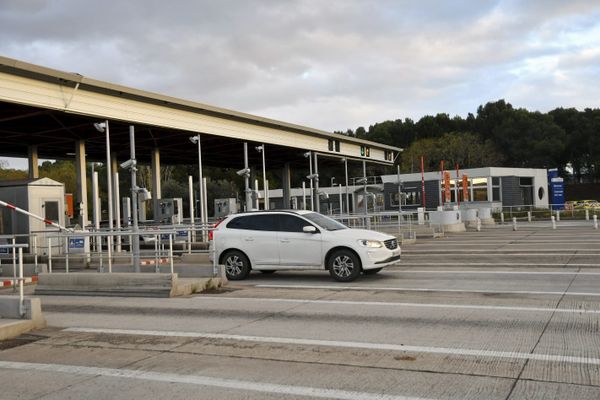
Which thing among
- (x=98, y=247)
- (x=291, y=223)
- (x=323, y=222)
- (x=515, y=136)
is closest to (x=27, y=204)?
(x=98, y=247)

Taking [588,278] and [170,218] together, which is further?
[170,218]

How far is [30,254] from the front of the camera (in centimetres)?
1905

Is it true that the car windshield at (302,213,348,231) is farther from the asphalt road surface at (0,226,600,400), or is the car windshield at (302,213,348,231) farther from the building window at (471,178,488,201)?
the building window at (471,178,488,201)

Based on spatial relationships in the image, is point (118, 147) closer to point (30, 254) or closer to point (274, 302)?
point (30, 254)

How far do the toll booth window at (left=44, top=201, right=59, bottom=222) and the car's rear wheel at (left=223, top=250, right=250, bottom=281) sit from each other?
858 cm

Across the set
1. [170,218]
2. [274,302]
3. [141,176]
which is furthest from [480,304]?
[141,176]

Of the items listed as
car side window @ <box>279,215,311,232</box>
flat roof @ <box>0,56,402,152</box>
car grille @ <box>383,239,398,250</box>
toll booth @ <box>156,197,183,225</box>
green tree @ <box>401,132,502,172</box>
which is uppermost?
green tree @ <box>401,132,502,172</box>

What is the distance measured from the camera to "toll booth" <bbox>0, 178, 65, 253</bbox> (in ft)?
62.7

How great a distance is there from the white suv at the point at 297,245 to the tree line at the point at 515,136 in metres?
61.7

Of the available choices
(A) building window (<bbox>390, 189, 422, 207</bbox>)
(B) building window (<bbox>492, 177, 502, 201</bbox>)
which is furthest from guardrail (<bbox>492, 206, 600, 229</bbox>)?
(A) building window (<bbox>390, 189, 422, 207</bbox>)

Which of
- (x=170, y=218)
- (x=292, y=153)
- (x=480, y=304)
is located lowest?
(x=480, y=304)

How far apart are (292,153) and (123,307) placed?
26188 millimetres

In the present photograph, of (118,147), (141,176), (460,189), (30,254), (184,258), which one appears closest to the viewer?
(184,258)

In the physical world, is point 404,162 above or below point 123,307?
above
